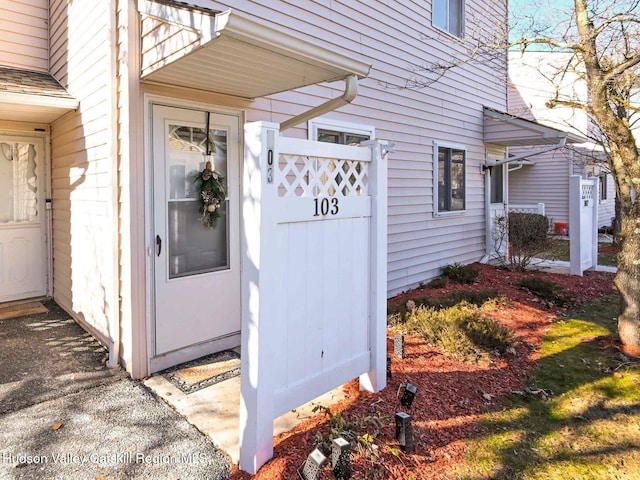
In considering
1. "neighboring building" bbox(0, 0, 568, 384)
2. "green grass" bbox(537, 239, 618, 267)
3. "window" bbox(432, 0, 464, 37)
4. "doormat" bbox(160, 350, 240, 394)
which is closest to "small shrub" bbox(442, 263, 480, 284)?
"neighboring building" bbox(0, 0, 568, 384)

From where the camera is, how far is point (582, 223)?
818 cm

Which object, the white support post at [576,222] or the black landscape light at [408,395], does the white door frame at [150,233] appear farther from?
the white support post at [576,222]

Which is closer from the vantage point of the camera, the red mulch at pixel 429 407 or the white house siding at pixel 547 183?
the red mulch at pixel 429 407

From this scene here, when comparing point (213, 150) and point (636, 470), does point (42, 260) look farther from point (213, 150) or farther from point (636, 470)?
point (636, 470)

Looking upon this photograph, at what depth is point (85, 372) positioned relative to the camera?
3713 millimetres

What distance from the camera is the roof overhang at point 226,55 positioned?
266 centimetres

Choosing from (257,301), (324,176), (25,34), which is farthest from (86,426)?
(25,34)

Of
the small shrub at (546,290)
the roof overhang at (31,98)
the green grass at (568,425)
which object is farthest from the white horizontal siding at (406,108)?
the green grass at (568,425)

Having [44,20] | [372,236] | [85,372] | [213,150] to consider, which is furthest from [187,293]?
[44,20]

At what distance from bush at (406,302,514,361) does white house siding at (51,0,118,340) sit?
3078 mm

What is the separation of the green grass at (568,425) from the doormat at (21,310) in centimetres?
527

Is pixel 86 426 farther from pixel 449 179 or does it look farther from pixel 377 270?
pixel 449 179

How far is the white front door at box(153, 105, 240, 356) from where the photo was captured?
3734 millimetres

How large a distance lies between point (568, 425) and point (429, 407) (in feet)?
3.12
